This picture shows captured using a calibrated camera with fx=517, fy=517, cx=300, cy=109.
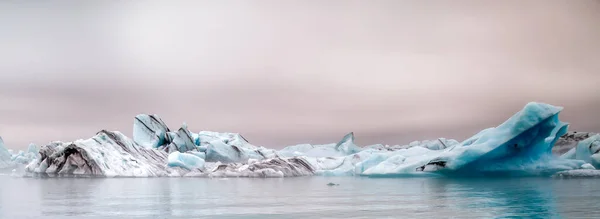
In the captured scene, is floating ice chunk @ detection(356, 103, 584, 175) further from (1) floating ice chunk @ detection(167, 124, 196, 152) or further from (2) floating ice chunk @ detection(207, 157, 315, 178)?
(1) floating ice chunk @ detection(167, 124, 196, 152)

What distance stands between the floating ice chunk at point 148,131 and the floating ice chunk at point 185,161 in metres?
6.89

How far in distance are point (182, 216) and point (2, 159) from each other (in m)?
72.2

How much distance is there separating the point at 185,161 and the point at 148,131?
28.5 ft

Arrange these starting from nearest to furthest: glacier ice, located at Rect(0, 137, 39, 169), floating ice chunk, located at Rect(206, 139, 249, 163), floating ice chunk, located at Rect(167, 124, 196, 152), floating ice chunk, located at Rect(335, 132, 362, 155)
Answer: floating ice chunk, located at Rect(167, 124, 196, 152) < floating ice chunk, located at Rect(206, 139, 249, 163) < floating ice chunk, located at Rect(335, 132, 362, 155) < glacier ice, located at Rect(0, 137, 39, 169)

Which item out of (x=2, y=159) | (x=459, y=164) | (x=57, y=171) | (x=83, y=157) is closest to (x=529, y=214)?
(x=459, y=164)

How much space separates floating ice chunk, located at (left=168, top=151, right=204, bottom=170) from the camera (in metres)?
34.5

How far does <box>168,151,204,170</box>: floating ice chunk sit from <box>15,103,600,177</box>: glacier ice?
0.07 metres

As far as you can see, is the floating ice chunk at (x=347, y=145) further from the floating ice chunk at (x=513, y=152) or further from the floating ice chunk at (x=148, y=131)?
the floating ice chunk at (x=513, y=152)

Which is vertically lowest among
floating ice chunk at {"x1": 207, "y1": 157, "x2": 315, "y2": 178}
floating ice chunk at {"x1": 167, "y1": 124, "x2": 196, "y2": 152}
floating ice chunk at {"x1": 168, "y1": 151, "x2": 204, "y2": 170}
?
floating ice chunk at {"x1": 207, "y1": 157, "x2": 315, "y2": 178}

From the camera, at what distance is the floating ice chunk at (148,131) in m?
41.6

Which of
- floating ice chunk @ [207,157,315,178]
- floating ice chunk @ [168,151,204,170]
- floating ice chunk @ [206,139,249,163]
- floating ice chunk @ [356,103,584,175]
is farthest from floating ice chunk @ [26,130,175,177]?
floating ice chunk @ [356,103,584,175]

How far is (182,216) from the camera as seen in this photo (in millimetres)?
9062

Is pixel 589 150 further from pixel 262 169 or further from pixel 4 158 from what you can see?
pixel 4 158

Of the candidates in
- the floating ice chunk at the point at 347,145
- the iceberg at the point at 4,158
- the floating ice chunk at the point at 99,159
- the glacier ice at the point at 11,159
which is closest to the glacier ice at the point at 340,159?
the floating ice chunk at the point at 99,159
